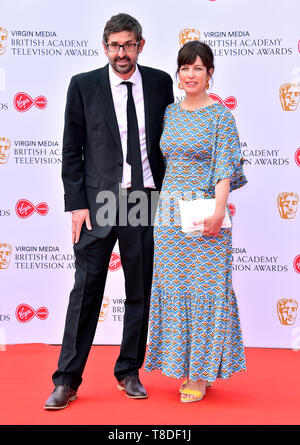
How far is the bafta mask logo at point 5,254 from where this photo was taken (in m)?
4.11

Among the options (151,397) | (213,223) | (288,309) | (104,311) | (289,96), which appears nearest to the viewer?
(213,223)

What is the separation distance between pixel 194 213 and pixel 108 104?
2.07 feet

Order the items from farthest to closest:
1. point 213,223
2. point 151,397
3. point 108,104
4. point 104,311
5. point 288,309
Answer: point 104,311, point 288,309, point 151,397, point 108,104, point 213,223

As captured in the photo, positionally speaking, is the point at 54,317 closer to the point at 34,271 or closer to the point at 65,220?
the point at 34,271

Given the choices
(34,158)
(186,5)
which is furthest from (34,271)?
(186,5)

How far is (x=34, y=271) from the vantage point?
4.14 meters

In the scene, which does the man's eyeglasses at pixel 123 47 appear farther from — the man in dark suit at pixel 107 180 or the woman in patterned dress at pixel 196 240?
the woman in patterned dress at pixel 196 240

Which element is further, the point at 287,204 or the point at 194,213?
the point at 287,204

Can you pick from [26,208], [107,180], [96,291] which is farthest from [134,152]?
[26,208]

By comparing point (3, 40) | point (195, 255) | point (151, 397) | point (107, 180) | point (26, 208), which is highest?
point (3, 40)

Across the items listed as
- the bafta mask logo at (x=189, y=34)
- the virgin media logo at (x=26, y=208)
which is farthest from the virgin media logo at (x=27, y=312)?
the bafta mask logo at (x=189, y=34)

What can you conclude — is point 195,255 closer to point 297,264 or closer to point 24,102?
point 297,264

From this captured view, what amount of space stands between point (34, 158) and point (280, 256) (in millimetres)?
1622

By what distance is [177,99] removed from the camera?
4004mm
